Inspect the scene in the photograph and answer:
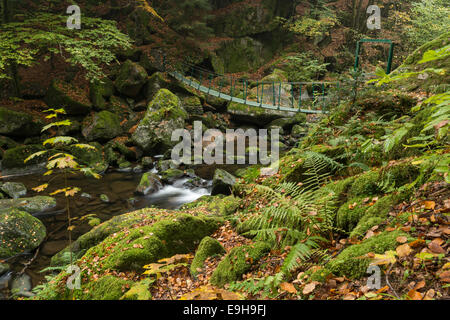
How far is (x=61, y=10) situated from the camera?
13.3 meters

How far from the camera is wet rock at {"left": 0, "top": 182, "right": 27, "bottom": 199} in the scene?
7.20 m

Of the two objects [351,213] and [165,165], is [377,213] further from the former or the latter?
[165,165]

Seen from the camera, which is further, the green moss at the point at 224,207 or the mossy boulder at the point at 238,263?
the green moss at the point at 224,207

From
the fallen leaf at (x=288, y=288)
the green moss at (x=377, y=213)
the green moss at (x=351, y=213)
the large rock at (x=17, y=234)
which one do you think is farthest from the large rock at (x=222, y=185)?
the fallen leaf at (x=288, y=288)

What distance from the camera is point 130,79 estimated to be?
12.7 meters

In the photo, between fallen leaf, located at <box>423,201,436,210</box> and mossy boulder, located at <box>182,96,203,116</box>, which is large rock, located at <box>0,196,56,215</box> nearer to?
fallen leaf, located at <box>423,201,436,210</box>

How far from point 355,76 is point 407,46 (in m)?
16.8

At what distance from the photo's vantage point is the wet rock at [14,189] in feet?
23.6

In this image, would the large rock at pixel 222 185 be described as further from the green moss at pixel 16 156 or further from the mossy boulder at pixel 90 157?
the green moss at pixel 16 156

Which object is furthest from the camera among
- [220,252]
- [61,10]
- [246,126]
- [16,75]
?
[246,126]

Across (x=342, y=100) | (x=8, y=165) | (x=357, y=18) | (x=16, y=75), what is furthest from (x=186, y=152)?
(x=357, y=18)

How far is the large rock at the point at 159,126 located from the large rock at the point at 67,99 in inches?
108

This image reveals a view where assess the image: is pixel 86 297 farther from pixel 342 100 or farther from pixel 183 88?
pixel 183 88
